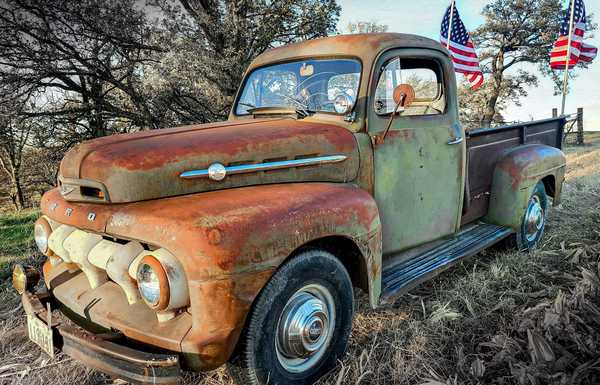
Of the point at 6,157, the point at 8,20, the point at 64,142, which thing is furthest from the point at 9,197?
the point at 8,20

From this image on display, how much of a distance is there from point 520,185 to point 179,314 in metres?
3.37

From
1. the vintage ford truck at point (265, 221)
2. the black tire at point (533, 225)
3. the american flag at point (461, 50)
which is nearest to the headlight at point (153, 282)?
the vintage ford truck at point (265, 221)

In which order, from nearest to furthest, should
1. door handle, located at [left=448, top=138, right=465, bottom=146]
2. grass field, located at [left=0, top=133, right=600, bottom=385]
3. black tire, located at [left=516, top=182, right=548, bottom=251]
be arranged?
grass field, located at [left=0, top=133, right=600, bottom=385]
door handle, located at [left=448, top=138, right=465, bottom=146]
black tire, located at [left=516, top=182, right=548, bottom=251]

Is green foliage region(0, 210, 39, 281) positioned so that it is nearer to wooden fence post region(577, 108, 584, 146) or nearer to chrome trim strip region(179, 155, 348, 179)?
chrome trim strip region(179, 155, 348, 179)

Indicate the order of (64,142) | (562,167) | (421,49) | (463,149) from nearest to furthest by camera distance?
(421,49) < (463,149) < (562,167) < (64,142)

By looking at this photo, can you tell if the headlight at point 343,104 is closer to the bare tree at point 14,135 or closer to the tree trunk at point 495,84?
the bare tree at point 14,135

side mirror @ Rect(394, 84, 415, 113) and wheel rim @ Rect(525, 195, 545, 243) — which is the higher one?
side mirror @ Rect(394, 84, 415, 113)

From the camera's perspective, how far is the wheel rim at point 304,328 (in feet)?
6.79

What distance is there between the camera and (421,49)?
125 inches

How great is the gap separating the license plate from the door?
2.02 meters

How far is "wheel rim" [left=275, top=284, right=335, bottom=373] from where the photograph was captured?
2068 mm

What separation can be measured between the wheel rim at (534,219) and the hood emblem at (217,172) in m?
3.20

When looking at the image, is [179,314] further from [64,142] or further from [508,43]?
[508,43]

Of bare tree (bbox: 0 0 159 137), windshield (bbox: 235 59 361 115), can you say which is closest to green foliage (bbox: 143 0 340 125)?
bare tree (bbox: 0 0 159 137)
